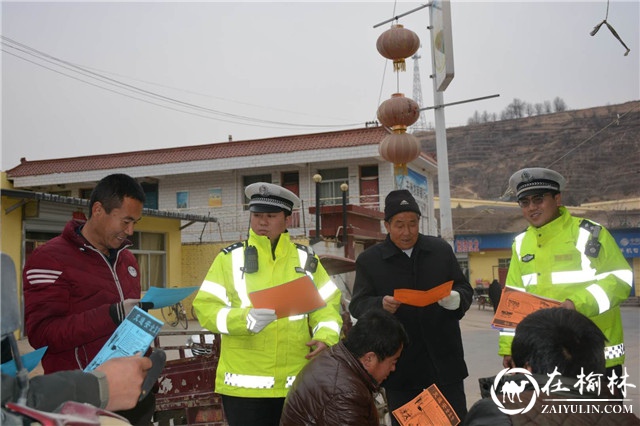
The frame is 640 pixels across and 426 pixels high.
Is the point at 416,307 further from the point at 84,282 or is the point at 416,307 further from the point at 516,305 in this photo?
the point at 84,282

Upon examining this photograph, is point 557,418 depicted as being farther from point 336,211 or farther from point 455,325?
point 336,211

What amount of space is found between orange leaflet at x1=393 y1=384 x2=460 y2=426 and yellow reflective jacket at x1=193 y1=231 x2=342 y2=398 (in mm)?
585

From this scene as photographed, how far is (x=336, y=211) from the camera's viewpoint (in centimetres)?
1295

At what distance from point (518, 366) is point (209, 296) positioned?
5.82ft

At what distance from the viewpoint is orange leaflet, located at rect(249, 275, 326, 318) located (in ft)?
9.21

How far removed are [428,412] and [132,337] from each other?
154 cm

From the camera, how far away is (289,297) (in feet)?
9.37

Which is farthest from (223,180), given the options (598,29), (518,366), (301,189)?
(518,366)

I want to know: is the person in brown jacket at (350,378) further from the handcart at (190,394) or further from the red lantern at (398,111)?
the red lantern at (398,111)

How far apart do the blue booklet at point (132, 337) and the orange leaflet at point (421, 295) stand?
61.6 inches

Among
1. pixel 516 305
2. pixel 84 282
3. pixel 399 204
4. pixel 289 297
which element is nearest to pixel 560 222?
pixel 516 305

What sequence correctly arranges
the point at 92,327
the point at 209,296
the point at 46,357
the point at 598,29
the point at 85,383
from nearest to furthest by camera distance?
1. the point at 85,383
2. the point at 92,327
3. the point at 46,357
4. the point at 209,296
5. the point at 598,29

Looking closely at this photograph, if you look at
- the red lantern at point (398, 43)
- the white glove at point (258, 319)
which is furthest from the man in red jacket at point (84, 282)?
the red lantern at point (398, 43)

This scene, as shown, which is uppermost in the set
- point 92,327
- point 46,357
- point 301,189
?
point 301,189
